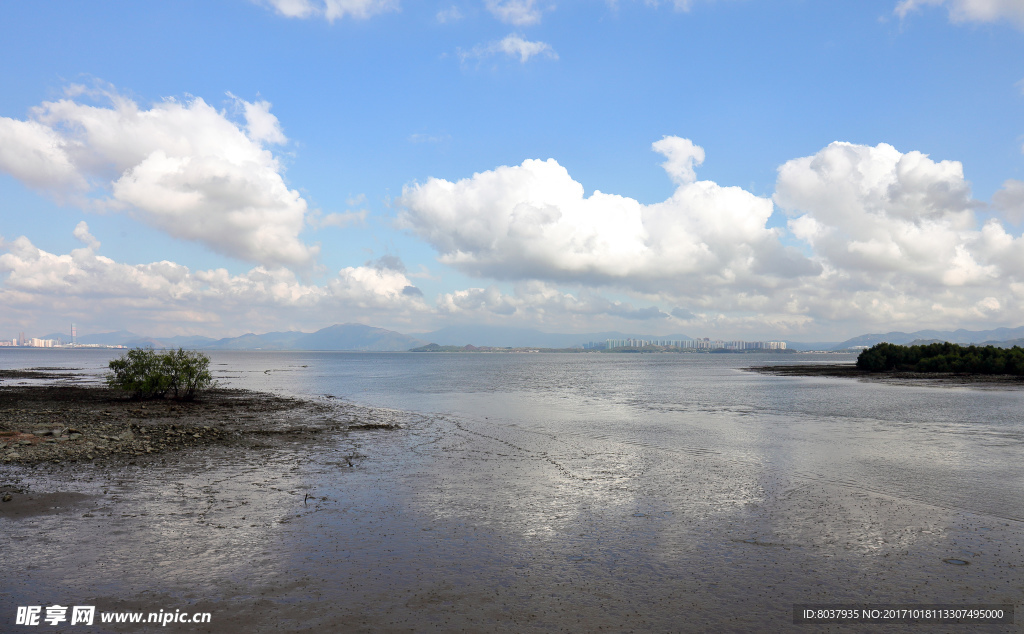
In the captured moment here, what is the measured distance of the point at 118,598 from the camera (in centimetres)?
1111

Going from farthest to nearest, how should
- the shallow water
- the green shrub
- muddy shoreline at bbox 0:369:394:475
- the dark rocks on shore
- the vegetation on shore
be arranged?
the vegetation on shore < the green shrub < the dark rocks on shore < muddy shoreline at bbox 0:369:394:475 < the shallow water

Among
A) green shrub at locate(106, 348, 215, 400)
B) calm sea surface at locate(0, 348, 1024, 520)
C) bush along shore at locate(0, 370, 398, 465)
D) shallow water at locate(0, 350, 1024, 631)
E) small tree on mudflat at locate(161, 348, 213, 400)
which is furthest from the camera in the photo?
small tree on mudflat at locate(161, 348, 213, 400)

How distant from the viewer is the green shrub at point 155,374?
5353 centimetres

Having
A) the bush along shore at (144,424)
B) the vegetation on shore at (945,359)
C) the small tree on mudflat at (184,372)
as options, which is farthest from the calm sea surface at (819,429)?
the vegetation on shore at (945,359)

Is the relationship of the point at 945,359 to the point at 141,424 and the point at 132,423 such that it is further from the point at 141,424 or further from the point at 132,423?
the point at 132,423

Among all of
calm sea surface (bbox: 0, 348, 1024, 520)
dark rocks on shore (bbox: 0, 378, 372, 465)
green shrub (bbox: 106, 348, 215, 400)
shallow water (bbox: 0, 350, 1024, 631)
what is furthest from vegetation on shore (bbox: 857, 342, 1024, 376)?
green shrub (bbox: 106, 348, 215, 400)

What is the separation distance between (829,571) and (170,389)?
198 feet

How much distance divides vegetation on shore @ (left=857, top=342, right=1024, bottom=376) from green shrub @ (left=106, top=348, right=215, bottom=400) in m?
152

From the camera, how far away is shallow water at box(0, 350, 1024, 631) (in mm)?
11344

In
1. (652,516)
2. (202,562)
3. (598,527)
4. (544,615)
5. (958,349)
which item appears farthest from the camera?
(958,349)

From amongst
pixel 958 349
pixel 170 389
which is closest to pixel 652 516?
pixel 170 389

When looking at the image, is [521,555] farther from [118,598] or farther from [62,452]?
[62,452]

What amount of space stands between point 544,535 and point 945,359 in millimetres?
159028

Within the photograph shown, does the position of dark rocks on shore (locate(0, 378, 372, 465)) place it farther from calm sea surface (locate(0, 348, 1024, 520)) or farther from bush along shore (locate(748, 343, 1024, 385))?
bush along shore (locate(748, 343, 1024, 385))
